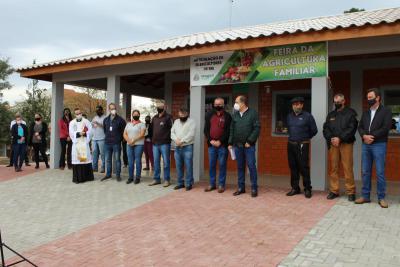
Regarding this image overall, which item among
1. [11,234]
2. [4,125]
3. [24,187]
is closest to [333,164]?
[11,234]

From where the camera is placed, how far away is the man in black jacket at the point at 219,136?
783 cm

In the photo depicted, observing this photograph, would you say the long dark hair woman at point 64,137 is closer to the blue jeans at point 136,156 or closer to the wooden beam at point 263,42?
the wooden beam at point 263,42

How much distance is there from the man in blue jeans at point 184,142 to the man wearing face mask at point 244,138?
968mm

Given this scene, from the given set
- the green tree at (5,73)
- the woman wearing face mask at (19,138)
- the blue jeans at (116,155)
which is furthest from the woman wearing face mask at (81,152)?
the green tree at (5,73)

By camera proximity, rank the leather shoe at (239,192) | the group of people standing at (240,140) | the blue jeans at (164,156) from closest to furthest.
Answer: the group of people standing at (240,140) < the leather shoe at (239,192) < the blue jeans at (164,156)

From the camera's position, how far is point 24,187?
9414 millimetres

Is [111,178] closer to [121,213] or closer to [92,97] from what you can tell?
[121,213]

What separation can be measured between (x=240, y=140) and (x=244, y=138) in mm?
95

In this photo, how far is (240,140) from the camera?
7.50 meters

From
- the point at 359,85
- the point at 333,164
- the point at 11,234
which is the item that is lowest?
the point at 11,234

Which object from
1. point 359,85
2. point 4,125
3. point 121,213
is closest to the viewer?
point 121,213

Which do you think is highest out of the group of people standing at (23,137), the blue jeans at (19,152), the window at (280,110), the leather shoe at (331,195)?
the window at (280,110)

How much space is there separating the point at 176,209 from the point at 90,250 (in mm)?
2040

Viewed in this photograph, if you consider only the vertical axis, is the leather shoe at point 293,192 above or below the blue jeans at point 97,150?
below
